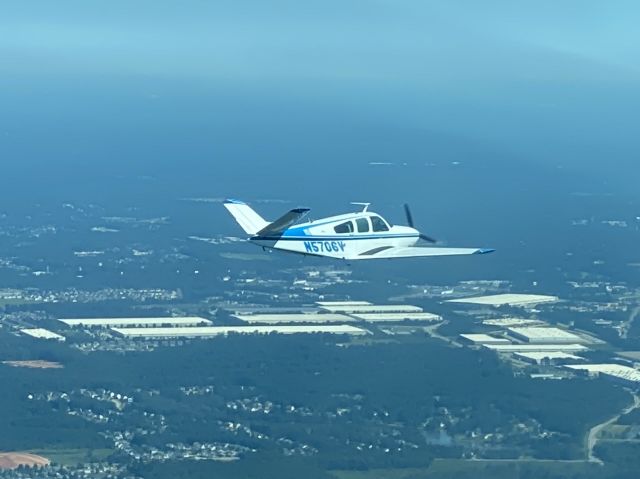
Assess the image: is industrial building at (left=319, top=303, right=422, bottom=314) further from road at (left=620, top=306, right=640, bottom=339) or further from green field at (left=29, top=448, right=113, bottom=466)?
green field at (left=29, top=448, right=113, bottom=466)

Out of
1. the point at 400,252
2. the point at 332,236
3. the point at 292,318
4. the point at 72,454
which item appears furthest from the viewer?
the point at 292,318

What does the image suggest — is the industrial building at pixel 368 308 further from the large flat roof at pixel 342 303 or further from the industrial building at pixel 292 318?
the industrial building at pixel 292 318

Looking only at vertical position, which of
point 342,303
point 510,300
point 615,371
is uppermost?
point 342,303

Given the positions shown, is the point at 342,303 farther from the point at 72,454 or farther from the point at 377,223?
the point at 377,223

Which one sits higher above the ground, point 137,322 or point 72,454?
point 137,322

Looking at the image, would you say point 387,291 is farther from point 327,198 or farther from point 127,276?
point 327,198

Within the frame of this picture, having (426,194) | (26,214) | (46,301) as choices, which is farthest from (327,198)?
(46,301)

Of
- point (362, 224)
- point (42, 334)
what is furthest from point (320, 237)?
point (42, 334)
